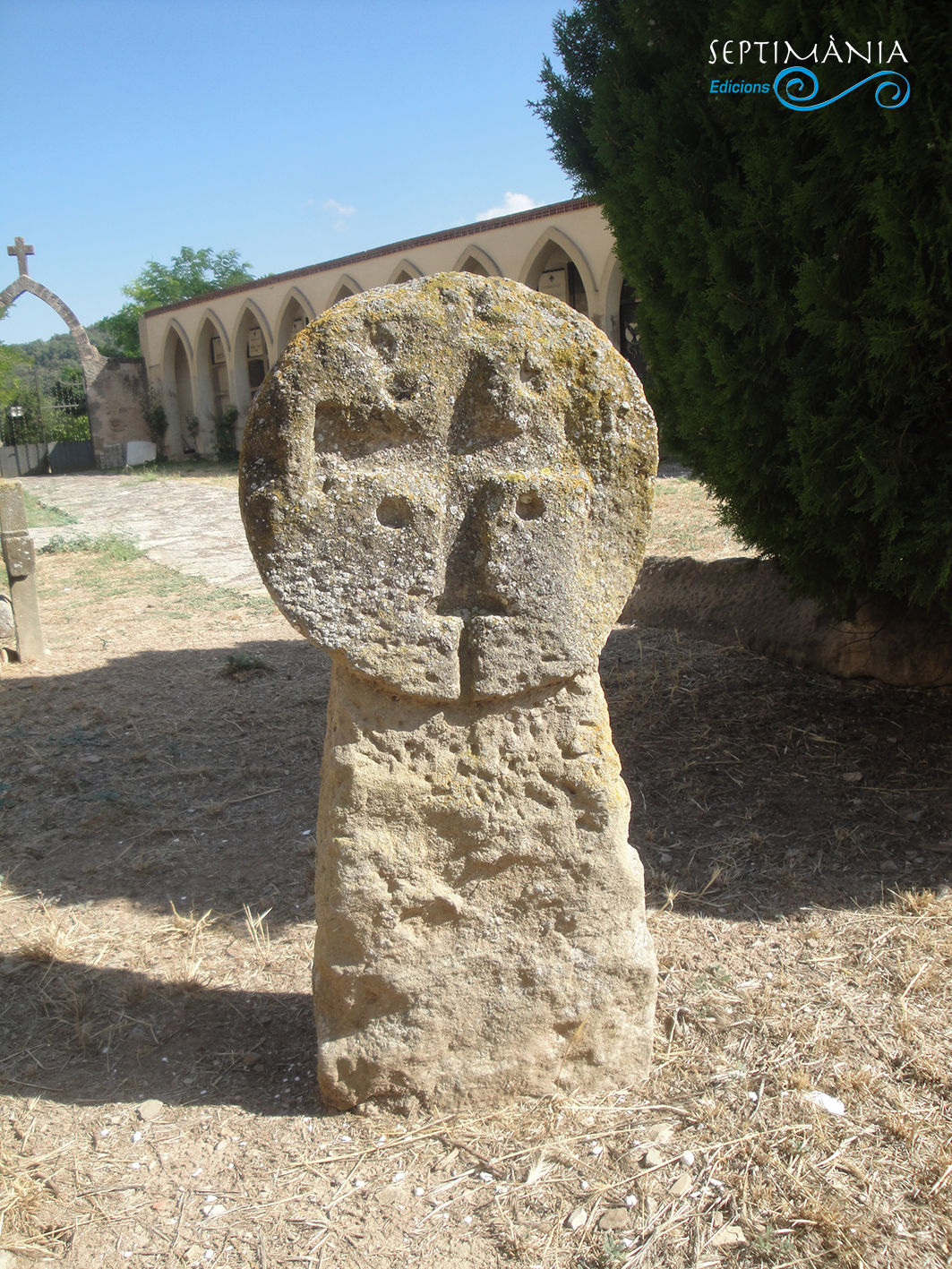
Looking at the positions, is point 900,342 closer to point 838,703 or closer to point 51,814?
point 838,703

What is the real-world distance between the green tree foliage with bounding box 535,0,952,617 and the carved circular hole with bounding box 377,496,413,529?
6.12 ft

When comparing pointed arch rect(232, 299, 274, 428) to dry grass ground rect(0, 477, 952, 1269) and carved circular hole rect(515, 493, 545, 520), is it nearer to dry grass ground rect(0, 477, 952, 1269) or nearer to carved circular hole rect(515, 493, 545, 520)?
dry grass ground rect(0, 477, 952, 1269)

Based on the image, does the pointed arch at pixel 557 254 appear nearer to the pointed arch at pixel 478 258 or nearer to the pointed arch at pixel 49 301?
the pointed arch at pixel 478 258

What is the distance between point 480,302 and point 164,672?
14.0ft

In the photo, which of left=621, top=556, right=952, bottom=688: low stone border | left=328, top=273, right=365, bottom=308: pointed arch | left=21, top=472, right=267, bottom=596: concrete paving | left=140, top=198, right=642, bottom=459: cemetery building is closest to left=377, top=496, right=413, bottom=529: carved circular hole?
left=621, top=556, right=952, bottom=688: low stone border

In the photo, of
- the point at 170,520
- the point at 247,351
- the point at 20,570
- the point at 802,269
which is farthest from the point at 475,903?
the point at 247,351

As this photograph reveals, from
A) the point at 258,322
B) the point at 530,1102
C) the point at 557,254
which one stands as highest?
the point at 258,322

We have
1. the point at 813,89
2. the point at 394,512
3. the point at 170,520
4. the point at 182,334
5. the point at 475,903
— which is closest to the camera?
the point at 394,512

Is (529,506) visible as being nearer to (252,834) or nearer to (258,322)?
(252,834)

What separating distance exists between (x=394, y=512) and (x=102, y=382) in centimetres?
2351

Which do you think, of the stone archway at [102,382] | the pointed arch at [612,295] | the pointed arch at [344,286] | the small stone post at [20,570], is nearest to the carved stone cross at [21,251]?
the stone archway at [102,382]

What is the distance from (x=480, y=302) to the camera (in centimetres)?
208

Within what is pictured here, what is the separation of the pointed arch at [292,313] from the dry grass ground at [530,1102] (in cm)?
1693

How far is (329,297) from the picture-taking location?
63.4ft
